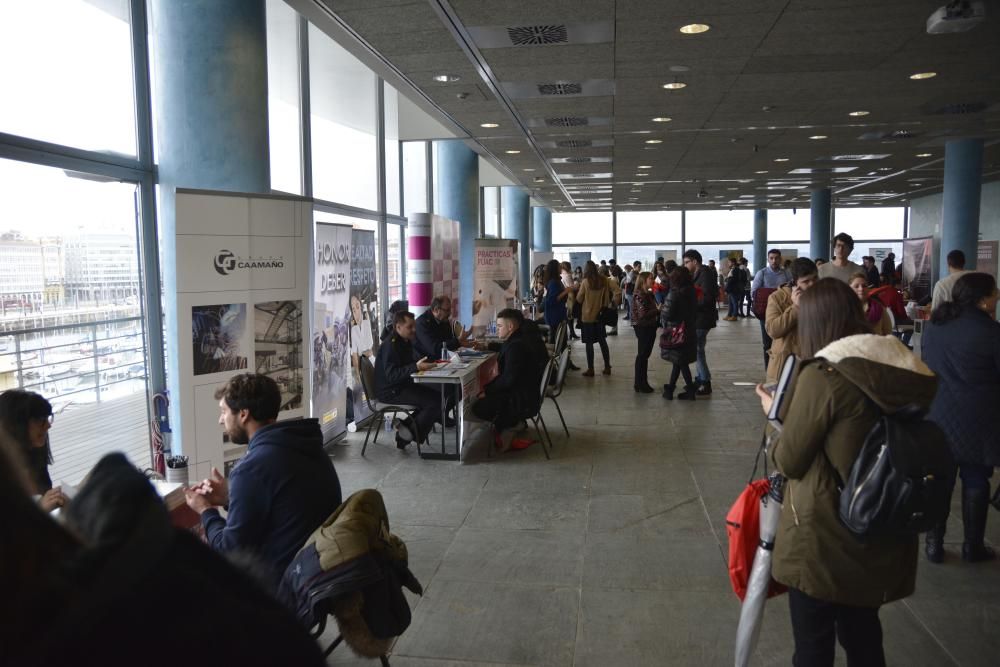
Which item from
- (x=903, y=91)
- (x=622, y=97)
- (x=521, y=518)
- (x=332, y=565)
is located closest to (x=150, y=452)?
(x=521, y=518)

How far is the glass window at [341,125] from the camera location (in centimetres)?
688

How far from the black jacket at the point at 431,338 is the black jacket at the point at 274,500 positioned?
4.43m

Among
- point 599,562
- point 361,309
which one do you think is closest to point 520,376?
point 361,309

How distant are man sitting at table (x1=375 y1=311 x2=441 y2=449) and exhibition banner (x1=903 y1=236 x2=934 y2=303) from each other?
9968 mm

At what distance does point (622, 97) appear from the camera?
7.16 m

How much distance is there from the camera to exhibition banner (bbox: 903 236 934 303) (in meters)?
12.9

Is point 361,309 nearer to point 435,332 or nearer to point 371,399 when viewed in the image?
point 435,332

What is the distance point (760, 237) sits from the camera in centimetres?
2455

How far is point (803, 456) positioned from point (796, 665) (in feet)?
2.21

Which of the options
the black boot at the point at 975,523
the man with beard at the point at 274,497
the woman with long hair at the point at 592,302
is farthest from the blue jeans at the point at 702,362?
the man with beard at the point at 274,497

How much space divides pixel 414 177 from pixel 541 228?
14.7 meters

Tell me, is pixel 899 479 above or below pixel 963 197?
below

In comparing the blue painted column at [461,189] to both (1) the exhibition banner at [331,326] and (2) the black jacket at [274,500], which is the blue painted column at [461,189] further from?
(2) the black jacket at [274,500]

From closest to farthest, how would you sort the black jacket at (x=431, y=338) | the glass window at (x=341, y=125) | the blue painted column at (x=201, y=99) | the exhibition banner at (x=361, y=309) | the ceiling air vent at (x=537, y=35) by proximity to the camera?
1. the blue painted column at (x=201, y=99)
2. the ceiling air vent at (x=537, y=35)
3. the exhibition banner at (x=361, y=309)
4. the glass window at (x=341, y=125)
5. the black jacket at (x=431, y=338)
